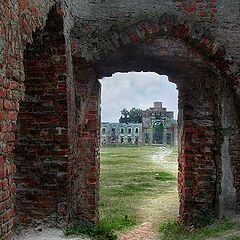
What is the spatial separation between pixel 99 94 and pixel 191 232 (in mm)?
2642

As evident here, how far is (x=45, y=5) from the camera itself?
4.65 m

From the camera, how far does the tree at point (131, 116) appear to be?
2527 inches

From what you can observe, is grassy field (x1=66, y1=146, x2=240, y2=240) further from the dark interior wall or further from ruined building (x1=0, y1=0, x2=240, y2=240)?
the dark interior wall

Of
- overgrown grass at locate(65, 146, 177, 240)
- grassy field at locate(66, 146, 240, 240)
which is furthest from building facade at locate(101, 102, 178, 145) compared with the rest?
grassy field at locate(66, 146, 240, 240)

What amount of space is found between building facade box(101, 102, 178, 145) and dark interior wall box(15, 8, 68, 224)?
50271mm

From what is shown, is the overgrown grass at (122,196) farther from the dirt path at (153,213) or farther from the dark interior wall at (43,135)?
the dark interior wall at (43,135)

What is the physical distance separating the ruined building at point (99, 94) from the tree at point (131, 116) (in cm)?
5694

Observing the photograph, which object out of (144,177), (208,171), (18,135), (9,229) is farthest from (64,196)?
(144,177)

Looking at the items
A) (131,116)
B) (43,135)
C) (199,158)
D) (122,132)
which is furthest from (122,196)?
(131,116)

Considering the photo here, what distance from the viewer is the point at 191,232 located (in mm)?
6293

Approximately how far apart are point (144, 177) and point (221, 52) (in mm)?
7009

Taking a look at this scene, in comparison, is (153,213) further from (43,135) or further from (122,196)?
(43,135)

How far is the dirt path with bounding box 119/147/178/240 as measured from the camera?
20.9 ft

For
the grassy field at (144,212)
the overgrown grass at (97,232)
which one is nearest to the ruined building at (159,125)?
the grassy field at (144,212)
